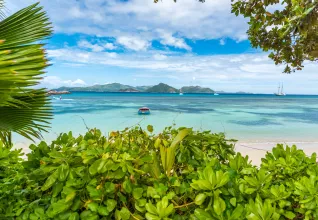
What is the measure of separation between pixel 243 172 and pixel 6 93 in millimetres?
1202

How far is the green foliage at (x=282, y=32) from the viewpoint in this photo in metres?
2.90

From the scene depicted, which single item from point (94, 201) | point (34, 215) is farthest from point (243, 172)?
point (34, 215)

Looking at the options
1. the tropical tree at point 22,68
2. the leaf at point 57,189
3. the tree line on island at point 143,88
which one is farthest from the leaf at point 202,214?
the tree line on island at point 143,88

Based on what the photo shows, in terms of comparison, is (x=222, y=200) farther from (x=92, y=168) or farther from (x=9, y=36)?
(x=9, y=36)

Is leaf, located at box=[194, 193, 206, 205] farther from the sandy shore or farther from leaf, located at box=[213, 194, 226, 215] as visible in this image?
the sandy shore

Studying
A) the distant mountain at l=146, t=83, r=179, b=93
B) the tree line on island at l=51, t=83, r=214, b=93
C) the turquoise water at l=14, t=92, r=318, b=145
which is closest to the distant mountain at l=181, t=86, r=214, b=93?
the tree line on island at l=51, t=83, r=214, b=93

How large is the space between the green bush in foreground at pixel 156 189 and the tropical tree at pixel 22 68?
1.26 feet

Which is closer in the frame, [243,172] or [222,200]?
[222,200]

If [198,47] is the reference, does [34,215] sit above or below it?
below

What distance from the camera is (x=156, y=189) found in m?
1.12

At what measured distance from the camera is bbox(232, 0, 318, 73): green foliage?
9.52 ft

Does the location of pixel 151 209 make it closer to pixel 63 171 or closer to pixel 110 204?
pixel 110 204

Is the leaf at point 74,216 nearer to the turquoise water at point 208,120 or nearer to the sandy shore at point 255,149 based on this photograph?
the turquoise water at point 208,120

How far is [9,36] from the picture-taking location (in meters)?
1.66
